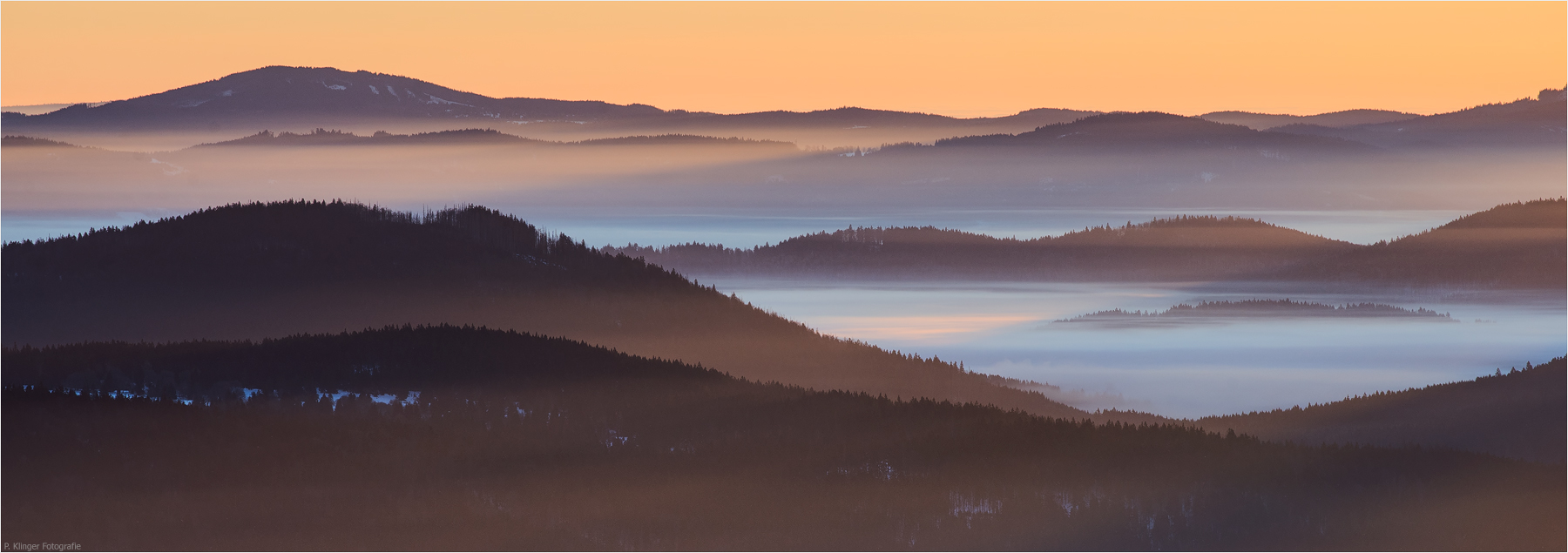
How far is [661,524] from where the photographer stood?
191 metres

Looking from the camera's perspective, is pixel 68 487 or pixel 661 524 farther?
pixel 661 524

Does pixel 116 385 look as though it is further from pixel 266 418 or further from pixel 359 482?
pixel 359 482

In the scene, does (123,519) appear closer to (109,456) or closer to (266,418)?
(109,456)

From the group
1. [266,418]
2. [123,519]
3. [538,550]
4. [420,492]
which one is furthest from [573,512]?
[123,519]

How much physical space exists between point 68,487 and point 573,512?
55.6 metres

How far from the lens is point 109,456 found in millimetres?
170625

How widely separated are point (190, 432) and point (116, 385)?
77.4 feet

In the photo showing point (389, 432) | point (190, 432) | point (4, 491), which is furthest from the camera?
point (389, 432)

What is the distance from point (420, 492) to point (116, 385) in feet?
142

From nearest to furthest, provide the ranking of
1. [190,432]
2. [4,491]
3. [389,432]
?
[4,491] → [190,432] → [389,432]

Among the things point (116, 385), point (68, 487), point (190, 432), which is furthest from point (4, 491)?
point (116, 385)

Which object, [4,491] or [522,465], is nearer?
[4,491]

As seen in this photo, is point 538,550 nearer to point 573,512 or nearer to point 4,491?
point 573,512

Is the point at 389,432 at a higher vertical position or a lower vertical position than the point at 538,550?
higher
